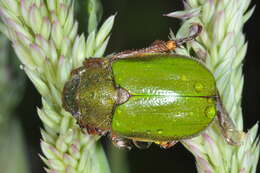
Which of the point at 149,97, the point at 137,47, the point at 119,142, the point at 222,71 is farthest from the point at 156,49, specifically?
the point at 137,47

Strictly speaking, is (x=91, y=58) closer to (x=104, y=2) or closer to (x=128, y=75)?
(x=128, y=75)

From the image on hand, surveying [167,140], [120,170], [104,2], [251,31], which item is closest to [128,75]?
[167,140]

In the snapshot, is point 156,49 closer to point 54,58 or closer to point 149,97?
point 149,97

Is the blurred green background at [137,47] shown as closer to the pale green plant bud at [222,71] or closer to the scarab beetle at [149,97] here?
the scarab beetle at [149,97]

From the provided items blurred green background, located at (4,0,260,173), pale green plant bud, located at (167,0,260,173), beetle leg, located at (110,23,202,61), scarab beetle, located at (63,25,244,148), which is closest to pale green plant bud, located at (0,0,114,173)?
scarab beetle, located at (63,25,244,148)

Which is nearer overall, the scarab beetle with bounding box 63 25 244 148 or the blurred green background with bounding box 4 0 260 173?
the scarab beetle with bounding box 63 25 244 148

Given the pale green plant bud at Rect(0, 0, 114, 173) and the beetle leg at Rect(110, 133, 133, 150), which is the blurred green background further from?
the pale green plant bud at Rect(0, 0, 114, 173)

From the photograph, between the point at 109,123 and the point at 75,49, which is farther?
the point at 109,123
